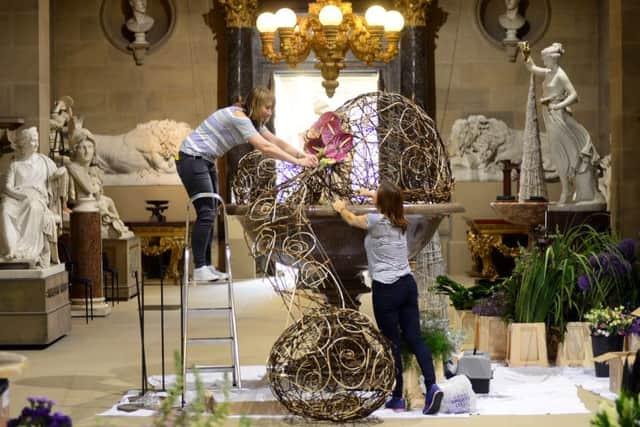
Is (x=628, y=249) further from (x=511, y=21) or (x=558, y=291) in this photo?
(x=511, y=21)

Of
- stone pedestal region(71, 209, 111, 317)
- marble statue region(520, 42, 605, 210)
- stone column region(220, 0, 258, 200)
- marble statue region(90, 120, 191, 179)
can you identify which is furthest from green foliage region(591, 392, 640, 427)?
marble statue region(90, 120, 191, 179)

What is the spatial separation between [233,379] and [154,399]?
683 millimetres

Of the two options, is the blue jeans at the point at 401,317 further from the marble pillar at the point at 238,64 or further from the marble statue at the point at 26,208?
the marble pillar at the point at 238,64

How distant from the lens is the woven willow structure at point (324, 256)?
6.88 meters

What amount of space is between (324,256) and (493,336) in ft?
6.85

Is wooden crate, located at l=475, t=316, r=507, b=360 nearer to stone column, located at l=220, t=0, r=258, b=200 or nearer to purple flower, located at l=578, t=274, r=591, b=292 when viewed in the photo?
purple flower, located at l=578, t=274, r=591, b=292

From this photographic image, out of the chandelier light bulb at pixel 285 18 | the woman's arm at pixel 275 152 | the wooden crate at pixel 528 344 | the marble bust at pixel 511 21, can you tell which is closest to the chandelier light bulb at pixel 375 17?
the chandelier light bulb at pixel 285 18

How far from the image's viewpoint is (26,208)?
33.7 ft

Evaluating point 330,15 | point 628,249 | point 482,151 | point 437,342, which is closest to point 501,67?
point 482,151

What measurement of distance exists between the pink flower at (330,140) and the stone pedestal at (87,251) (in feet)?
17.0

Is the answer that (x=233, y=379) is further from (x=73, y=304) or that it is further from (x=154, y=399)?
(x=73, y=304)

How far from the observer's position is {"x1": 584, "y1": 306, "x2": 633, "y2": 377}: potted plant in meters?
8.15

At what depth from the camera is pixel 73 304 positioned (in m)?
12.4

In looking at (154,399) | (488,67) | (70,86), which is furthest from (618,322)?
(70,86)
